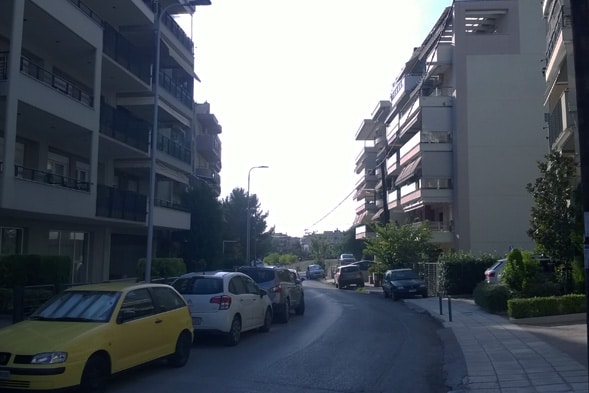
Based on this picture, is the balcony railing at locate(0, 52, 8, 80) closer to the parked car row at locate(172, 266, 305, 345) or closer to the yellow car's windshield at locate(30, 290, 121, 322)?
the parked car row at locate(172, 266, 305, 345)

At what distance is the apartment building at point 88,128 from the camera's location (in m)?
19.9

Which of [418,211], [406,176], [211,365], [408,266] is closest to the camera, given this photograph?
[211,365]

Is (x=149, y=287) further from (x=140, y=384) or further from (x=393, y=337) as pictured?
(x=393, y=337)

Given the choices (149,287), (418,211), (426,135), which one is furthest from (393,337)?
(418,211)

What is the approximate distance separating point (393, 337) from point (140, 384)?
865cm

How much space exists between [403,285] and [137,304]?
25297 millimetres

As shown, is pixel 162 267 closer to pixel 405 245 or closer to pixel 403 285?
pixel 403 285

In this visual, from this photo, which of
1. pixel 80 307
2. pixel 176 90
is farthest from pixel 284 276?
pixel 176 90

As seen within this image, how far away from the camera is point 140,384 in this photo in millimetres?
10422

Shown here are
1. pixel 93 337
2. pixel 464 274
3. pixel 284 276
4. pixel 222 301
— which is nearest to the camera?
pixel 93 337

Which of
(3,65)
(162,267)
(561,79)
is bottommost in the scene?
(162,267)

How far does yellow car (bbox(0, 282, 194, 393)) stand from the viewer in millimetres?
8719

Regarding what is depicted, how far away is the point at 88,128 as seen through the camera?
23188 mm

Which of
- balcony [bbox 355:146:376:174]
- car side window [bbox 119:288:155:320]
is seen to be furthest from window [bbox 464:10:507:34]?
car side window [bbox 119:288:155:320]
